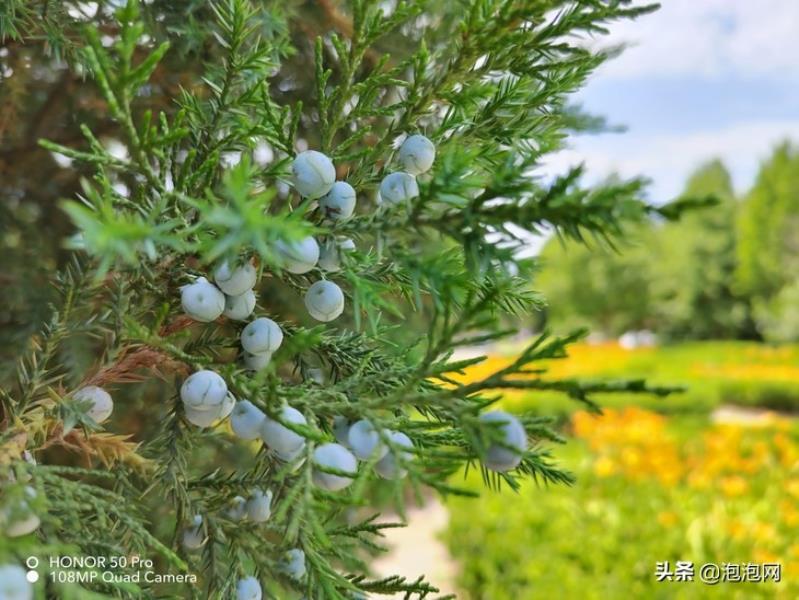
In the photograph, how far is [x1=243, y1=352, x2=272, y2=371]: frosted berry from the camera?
29.2 inches

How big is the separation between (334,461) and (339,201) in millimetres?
275

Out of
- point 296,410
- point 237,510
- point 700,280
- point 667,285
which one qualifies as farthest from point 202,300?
point 700,280

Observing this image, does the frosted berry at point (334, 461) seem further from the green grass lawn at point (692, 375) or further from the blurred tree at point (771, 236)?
the blurred tree at point (771, 236)

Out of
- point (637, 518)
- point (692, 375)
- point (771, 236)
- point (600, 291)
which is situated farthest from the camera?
point (600, 291)

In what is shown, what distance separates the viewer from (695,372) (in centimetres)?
1180

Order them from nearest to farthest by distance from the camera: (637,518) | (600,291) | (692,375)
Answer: (637,518) → (692,375) → (600,291)

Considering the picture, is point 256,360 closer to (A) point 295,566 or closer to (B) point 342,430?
(B) point 342,430

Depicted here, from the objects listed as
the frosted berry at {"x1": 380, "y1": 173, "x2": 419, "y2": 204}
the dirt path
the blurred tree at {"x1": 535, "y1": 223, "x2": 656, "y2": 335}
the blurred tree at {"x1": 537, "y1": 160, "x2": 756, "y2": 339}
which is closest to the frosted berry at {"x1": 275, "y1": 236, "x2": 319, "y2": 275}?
the frosted berry at {"x1": 380, "y1": 173, "x2": 419, "y2": 204}

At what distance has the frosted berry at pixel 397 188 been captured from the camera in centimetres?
70

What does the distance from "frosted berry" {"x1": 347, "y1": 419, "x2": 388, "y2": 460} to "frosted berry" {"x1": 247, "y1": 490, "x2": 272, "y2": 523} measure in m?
0.22

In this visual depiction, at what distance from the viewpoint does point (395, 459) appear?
2.02ft

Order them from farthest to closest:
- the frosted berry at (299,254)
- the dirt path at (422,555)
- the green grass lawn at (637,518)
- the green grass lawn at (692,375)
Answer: the green grass lawn at (692,375) < the dirt path at (422,555) < the green grass lawn at (637,518) < the frosted berry at (299,254)

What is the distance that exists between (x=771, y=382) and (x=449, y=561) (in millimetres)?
7784

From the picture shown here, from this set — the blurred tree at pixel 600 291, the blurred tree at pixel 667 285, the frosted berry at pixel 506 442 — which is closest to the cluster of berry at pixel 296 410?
the frosted berry at pixel 506 442
